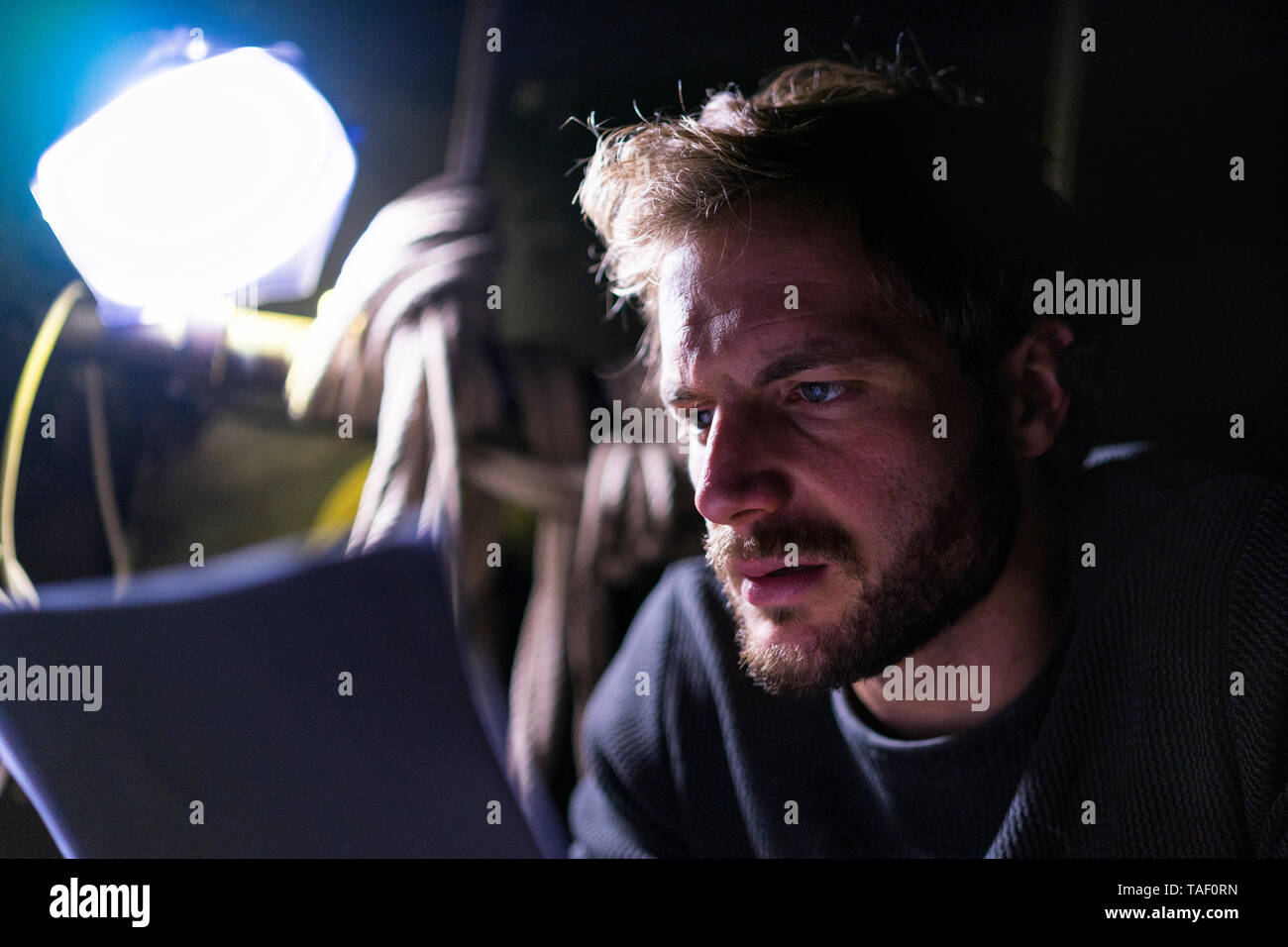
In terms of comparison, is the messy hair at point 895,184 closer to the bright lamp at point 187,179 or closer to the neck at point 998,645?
the neck at point 998,645

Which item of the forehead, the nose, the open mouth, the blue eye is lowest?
the open mouth

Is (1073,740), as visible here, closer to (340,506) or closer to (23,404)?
(340,506)

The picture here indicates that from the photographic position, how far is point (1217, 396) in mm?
557

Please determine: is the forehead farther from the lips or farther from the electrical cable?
the electrical cable

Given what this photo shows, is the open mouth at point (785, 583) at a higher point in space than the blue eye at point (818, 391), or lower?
lower

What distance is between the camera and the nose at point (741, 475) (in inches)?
18.5

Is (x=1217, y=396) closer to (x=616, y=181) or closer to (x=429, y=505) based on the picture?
(x=616, y=181)

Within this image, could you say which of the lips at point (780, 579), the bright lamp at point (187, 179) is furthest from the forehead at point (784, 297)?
the bright lamp at point (187, 179)

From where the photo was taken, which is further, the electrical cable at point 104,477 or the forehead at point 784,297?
the electrical cable at point 104,477

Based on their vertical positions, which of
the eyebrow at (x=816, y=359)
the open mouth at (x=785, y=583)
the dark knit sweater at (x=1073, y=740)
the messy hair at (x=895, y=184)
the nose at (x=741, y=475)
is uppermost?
the messy hair at (x=895, y=184)

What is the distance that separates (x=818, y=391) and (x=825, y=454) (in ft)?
0.11

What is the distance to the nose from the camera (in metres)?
0.47

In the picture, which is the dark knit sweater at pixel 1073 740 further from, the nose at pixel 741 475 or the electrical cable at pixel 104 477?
the electrical cable at pixel 104 477

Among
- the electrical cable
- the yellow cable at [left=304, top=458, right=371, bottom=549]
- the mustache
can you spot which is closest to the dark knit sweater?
the mustache
